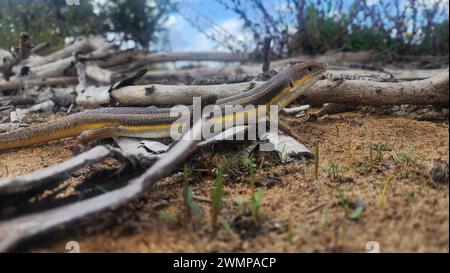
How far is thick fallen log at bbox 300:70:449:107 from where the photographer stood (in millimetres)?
4379

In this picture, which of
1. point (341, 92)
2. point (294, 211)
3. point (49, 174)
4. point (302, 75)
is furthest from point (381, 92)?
point (49, 174)

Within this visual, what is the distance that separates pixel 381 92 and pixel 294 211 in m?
2.54

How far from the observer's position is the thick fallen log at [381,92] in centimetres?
438

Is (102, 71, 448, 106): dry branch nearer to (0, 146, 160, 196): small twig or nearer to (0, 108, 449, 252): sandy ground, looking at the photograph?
(0, 108, 449, 252): sandy ground

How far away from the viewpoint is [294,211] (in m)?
2.68

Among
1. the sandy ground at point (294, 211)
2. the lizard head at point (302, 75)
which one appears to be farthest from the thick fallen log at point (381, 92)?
the sandy ground at point (294, 211)

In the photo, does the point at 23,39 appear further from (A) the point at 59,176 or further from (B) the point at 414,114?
(B) the point at 414,114

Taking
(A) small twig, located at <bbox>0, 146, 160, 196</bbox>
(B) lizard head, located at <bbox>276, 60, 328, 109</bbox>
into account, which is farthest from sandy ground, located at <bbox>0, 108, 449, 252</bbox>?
(B) lizard head, located at <bbox>276, 60, 328, 109</bbox>

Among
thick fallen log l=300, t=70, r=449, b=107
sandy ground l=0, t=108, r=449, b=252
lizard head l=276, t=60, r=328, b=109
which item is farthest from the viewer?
lizard head l=276, t=60, r=328, b=109

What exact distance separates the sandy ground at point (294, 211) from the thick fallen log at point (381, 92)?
67cm

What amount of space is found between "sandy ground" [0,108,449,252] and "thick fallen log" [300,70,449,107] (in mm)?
672

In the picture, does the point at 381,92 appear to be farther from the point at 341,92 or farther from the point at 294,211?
the point at 294,211

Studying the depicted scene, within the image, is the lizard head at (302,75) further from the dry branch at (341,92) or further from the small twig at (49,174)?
the small twig at (49,174)
